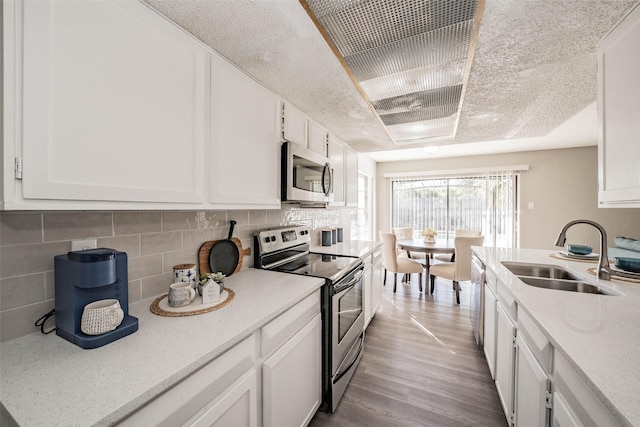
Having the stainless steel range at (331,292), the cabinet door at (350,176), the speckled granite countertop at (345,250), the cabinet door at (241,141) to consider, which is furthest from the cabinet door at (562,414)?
the cabinet door at (350,176)

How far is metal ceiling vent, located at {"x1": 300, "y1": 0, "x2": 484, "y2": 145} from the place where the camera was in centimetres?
101

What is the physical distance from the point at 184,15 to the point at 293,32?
1.51 feet

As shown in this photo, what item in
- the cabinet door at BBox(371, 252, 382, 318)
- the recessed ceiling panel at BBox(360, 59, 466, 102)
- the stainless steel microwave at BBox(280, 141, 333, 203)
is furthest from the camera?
the cabinet door at BBox(371, 252, 382, 318)

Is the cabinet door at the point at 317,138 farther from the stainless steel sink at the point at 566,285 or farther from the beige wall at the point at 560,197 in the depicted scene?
the beige wall at the point at 560,197

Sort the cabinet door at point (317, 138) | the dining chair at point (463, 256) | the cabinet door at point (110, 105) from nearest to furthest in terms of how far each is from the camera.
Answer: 1. the cabinet door at point (110, 105)
2. the cabinet door at point (317, 138)
3. the dining chair at point (463, 256)

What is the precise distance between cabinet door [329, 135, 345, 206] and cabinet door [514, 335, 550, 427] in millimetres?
1791

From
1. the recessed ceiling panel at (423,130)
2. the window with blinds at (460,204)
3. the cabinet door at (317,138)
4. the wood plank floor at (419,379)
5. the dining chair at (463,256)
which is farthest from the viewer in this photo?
the window with blinds at (460,204)

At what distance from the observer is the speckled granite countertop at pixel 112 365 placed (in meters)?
0.57

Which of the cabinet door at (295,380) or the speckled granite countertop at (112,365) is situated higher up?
the speckled granite countertop at (112,365)

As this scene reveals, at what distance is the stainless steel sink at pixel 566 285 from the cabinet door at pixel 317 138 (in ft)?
5.95

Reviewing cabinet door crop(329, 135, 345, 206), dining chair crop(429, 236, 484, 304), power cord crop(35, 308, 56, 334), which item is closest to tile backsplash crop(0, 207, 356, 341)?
power cord crop(35, 308, 56, 334)

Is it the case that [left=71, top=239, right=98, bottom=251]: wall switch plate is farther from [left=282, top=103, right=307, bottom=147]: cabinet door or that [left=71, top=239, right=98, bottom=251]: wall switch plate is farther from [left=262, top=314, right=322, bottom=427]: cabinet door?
[left=282, top=103, right=307, bottom=147]: cabinet door

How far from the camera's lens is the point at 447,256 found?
4340 mm

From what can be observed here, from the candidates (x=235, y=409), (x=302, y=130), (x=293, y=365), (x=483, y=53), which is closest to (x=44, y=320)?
(x=235, y=409)
